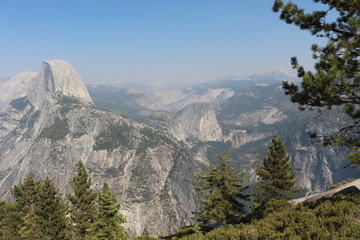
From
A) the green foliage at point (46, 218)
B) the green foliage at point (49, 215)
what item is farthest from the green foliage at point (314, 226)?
the green foliage at point (49, 215)

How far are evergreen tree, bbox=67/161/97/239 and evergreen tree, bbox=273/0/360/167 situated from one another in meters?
35.6

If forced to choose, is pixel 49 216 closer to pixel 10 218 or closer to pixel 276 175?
pixel 10 218

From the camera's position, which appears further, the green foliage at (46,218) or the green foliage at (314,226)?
the green foliage at (46,218)

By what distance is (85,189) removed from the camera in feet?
130

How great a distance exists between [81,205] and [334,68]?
131 feet

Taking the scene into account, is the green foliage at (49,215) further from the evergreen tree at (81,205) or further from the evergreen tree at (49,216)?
→ the evergreen tree at (81,205)

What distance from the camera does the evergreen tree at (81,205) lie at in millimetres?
37406

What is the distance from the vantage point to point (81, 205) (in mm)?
38469

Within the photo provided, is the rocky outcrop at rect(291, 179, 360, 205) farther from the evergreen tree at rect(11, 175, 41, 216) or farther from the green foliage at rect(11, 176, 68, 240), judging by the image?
the evergreen tree at rect(11, 175, 41, 216)

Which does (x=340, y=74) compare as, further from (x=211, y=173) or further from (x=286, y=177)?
(x=286, y=177)

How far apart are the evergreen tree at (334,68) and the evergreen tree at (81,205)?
35.6m

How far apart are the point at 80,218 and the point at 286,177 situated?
114ft

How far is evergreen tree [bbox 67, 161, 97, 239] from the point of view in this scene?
37.4 metres

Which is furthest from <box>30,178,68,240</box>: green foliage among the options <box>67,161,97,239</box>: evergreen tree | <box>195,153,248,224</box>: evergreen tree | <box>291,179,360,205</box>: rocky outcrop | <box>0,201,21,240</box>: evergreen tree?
<box>291,179,360,205</box>: rocky outcrop
